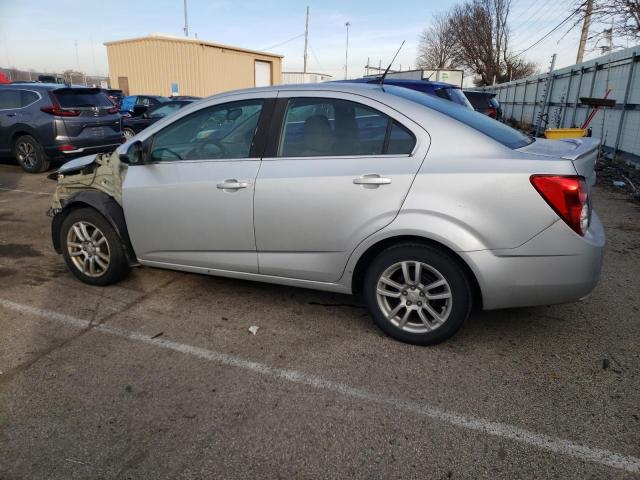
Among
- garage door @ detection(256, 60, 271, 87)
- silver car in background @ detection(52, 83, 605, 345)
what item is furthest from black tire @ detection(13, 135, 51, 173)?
garage door @ detection(256, 60, 271, 87)

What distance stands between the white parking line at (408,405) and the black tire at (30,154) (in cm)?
730

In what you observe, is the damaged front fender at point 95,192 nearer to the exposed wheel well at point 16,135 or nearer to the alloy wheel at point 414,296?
the alloy wheel at point 414,296

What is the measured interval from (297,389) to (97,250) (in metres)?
2.36

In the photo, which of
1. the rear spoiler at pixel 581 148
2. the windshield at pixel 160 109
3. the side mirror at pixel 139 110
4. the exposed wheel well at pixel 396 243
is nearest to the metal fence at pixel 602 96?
the rear spoiler at pixel 581 148

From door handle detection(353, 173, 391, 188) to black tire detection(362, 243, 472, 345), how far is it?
42 centimetres

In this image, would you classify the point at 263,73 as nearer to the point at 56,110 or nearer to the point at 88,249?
the point at 56,110

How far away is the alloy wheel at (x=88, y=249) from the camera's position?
161 inches

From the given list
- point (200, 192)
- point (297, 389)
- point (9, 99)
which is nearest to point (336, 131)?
point (200, 192)

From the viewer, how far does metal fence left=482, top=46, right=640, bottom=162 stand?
1009 cm

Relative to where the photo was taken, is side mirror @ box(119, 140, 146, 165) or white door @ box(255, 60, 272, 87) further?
white door @ box(255, 60, 272, 87)

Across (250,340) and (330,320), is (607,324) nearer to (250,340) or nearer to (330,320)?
(330,320)

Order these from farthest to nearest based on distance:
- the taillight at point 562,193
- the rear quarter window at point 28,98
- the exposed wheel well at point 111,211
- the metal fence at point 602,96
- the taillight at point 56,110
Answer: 1. the metal fence at point 602,96
2. the rear quarter window at point 28,98
3. the taillight at point 56,110
4. the exposed wheel well at point 111,211
5. the taillight at point 562,193

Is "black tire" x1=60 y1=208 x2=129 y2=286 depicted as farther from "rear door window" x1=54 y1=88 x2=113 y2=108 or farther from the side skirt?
"rear door window" x1=54 y1=88 x2=113 y2=108

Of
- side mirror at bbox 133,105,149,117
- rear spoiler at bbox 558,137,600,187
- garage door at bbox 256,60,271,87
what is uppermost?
garage door at bbox 256,60,271,87
